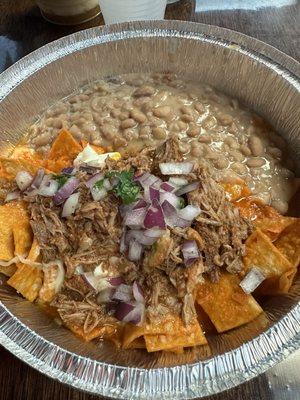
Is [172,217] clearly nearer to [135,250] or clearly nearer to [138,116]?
[135,250]

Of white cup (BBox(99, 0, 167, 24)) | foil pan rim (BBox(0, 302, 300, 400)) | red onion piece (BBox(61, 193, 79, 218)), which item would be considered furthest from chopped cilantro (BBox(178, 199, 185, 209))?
white cup (BBox(99, 0, 167, 24))

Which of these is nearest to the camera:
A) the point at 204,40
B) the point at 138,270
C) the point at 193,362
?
the point at 193,362

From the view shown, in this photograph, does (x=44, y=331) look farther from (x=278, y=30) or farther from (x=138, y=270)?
(x=278, y=30)

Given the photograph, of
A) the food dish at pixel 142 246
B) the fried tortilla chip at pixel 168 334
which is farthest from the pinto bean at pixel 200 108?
the fried tortilla chip at pixel 168 334

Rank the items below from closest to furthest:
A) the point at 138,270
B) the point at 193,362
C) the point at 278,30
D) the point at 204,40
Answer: the point at 193,362, the point at 138,270, the point at 204,40, the point at 278,30

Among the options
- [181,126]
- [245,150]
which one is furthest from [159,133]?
[245,150]

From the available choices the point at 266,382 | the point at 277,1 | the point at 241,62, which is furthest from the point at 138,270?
the point at 277,1
